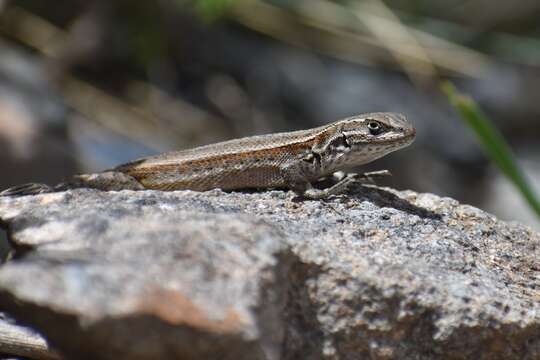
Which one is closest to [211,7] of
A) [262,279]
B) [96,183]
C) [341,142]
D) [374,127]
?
[341,142]

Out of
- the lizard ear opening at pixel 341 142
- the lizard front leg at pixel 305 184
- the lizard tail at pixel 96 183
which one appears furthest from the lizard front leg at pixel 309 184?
the lizard tail at pixel 96 183

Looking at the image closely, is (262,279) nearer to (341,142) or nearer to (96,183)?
(96,183)

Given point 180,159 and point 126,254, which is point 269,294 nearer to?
point 126,254

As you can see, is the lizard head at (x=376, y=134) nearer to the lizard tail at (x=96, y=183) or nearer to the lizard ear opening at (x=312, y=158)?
the lizard ear opening at (x=312, y=158)

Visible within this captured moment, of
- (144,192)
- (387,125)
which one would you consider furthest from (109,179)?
(387,125)

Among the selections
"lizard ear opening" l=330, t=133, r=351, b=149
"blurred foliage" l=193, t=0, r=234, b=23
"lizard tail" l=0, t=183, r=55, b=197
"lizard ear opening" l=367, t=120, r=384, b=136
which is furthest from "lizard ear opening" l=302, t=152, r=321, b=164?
"blurred foliage" l=193, t=0, r=234, b=23

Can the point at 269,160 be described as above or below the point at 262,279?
above

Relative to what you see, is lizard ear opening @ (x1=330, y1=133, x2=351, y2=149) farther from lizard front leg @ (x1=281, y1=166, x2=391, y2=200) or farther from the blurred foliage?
the blurred foliage

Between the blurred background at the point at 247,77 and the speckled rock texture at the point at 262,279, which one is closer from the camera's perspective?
the speckled rock texture at the point at 262,279
